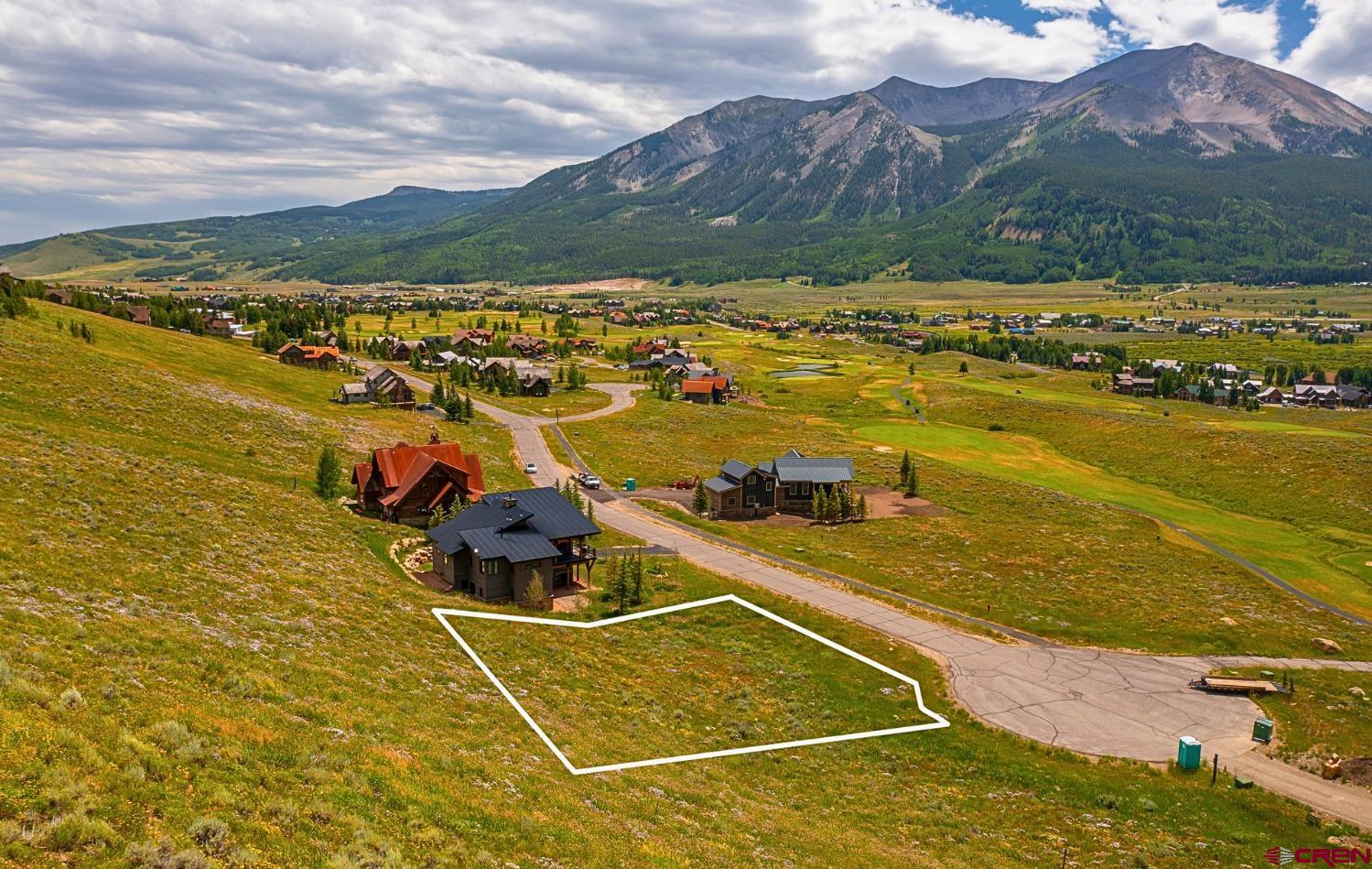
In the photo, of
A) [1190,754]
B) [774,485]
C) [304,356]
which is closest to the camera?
[1190,754]

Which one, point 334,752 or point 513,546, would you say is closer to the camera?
point 334,752

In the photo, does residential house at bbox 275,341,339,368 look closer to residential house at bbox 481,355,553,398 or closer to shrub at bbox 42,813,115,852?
residential house at bbox 481,355,553,398

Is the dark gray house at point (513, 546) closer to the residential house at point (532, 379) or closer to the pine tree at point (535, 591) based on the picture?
the pine tree at point (535, 591)

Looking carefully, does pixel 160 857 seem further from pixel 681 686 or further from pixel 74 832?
pixel 681 686

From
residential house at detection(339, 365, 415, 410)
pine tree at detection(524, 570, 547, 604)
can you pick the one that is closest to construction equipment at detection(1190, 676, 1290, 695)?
pine tree at detection(524, 570, 547, 604)

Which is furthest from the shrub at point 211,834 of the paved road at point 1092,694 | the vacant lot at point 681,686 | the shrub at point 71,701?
the paved road at point 1092,694

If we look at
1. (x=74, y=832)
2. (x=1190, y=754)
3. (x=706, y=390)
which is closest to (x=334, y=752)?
(x=74, y=832)

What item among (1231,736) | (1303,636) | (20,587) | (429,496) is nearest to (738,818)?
(20,587)

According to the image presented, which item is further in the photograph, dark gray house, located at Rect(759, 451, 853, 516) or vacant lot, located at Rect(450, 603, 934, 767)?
dark gray house, located at Rect(759, 451, 853, 516)
